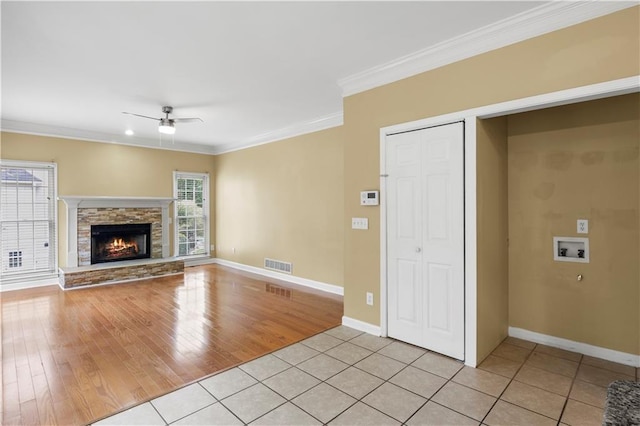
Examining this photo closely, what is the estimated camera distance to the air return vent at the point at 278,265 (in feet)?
20.5

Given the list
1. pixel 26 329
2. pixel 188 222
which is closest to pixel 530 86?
pixel 26 329

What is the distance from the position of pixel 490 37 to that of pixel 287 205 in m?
4.34

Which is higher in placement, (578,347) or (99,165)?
(99,165)

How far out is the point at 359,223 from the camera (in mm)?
3711

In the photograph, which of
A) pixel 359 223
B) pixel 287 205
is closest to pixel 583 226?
pixel 359 223

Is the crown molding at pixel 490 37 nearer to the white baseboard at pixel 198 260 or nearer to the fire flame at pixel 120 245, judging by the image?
the fire flame at pixel 120 245

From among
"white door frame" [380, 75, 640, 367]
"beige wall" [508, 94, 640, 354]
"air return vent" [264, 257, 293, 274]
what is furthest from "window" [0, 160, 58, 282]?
"beige wall" [508, 94, 640, 354]

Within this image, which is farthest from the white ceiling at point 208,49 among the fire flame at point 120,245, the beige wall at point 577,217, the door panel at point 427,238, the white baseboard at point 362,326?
the white baseboard at point 362,326

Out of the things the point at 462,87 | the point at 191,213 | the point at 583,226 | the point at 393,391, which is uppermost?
the point at 462,87

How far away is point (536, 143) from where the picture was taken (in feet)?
10.8

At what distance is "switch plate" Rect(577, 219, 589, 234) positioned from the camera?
3.03 meters

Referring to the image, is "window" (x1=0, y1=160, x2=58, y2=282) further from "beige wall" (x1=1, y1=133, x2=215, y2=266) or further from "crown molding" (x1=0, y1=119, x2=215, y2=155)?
"crown molding" (x1=0, y1=119, x2=215, y2=155)

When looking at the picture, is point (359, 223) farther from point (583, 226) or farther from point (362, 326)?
point (583, 226)

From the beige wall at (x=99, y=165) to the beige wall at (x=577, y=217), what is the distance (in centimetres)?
683
